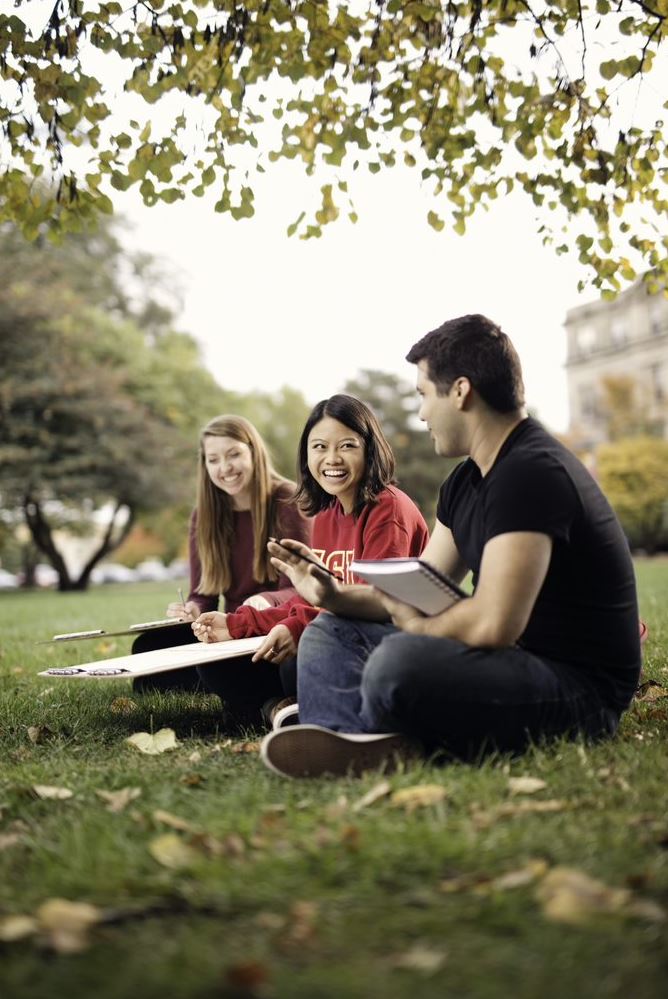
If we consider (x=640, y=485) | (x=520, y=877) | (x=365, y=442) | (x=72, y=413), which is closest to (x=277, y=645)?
(x=365, y=442)

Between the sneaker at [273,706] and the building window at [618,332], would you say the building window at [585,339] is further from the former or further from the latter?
the sneaker at [273,706]

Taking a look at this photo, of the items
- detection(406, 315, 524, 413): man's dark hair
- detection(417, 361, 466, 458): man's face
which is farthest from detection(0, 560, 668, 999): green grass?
detection(406, 315, 524, 413): man's dark hair

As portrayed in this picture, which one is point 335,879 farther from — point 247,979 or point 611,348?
point 611,348

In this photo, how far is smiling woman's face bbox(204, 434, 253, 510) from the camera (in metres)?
5.46

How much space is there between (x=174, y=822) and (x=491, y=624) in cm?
Result: 111

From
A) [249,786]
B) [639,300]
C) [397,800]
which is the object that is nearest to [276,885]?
[397,800]

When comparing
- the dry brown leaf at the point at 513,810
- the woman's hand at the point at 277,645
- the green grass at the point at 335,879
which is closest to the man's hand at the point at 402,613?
the green grass at the point at 335,879

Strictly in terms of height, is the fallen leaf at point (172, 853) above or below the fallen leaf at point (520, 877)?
above

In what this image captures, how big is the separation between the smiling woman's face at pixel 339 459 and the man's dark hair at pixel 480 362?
1256mm

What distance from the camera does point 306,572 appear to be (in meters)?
3.50

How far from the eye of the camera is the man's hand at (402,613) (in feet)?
10.7

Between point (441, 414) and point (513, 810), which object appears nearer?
point (513, 810)

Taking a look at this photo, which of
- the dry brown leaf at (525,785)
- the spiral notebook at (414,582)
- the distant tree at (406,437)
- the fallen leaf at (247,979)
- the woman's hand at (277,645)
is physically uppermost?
the distant tree at (406,437)

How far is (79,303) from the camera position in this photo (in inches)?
1129
